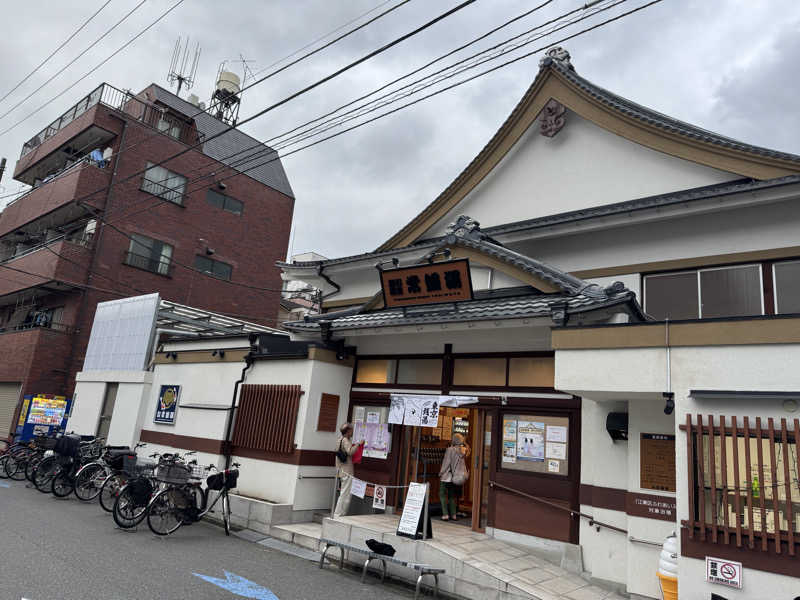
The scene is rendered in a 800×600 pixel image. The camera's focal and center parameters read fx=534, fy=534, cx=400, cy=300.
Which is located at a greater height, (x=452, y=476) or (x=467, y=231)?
(x=467, y=231)

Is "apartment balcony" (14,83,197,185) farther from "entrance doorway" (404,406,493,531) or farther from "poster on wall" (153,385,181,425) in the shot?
"entrance doorway" (404,406,493,531)

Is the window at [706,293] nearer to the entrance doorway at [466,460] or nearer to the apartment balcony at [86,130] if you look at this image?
the entrance doorway at [466,460]

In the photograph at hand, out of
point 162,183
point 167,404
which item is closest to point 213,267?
point 162,183

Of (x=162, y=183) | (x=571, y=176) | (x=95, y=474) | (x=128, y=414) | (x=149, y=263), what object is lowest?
(x=95, y=474)

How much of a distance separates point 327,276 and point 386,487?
6560 millimetres

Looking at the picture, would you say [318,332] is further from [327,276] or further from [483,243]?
[483,243]

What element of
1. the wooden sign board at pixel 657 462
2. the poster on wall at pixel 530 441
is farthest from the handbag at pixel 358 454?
the wooden sign board at pixel 657 462

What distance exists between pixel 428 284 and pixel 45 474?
34.7 ft

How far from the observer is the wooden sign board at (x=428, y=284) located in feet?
32.9

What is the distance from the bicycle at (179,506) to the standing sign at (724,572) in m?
8.21

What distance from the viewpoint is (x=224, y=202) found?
28.6 m

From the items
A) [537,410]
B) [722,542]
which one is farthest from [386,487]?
[722,542]

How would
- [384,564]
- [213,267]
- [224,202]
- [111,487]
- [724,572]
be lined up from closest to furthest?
[724,572], [384,564], [111,487], [213,267], [224,202]

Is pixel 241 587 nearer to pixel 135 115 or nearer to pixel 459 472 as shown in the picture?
pixel 459 472
